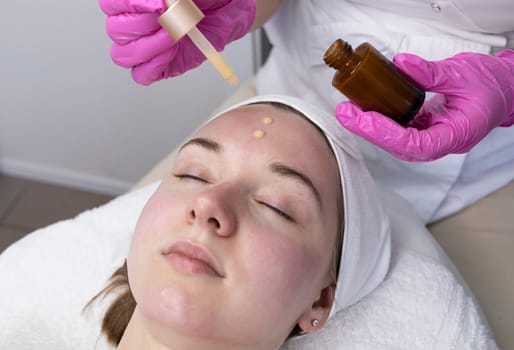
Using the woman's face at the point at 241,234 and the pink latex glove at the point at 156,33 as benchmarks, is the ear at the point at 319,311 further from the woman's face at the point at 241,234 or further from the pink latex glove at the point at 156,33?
the pink latex glove at the point at 156,33

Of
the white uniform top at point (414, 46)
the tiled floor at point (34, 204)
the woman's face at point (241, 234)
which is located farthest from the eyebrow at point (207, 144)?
the tiled floor at point (34, 204)

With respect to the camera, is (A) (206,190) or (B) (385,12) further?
(B) (385,12)

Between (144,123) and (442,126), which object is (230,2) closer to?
(442,126)

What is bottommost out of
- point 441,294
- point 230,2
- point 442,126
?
point 441,294

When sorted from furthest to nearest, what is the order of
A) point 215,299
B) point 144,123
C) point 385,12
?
point 144,123 → point 385,12 → point 215,299

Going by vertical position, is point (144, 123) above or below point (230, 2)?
below

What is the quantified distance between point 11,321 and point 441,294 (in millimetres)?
863

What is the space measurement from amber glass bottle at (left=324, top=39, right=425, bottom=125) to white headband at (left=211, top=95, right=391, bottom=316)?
0.10m

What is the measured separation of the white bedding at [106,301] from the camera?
3.63ft

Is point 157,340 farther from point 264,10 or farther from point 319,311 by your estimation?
point 264,10

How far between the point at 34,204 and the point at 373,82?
6.10ft

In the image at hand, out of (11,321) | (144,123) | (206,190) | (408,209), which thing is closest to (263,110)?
(206,190)

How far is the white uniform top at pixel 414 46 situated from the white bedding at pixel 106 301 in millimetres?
79

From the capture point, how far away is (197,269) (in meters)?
0.86
